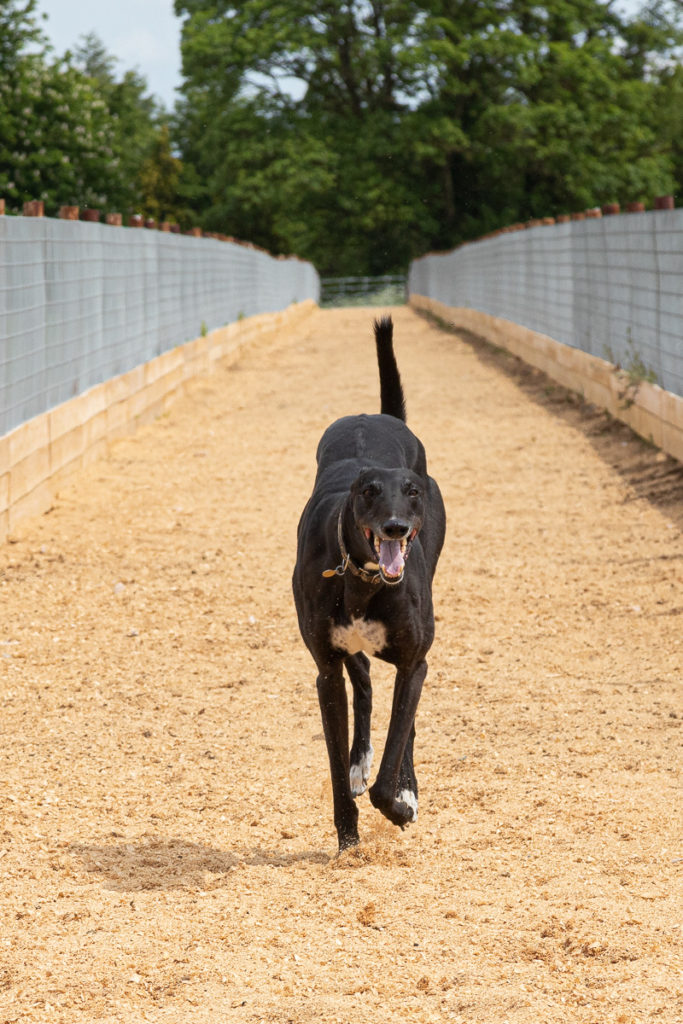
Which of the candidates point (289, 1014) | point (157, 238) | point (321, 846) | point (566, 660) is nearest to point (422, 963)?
point (289, 1014)

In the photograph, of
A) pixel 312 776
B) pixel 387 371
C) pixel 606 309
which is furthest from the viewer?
pixel 606 309

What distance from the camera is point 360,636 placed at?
177 inches

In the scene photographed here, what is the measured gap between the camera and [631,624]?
713cm

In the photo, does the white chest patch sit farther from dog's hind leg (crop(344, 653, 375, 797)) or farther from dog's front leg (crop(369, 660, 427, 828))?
dog's hind leg (crop(344, 653, 375, 797))

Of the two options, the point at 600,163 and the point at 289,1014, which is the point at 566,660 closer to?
the point at 289,1014

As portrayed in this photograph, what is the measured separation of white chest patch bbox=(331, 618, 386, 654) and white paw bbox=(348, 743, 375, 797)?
2.21 ft

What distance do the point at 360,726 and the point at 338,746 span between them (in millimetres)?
573

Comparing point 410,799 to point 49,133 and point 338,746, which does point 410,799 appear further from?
point 49,133

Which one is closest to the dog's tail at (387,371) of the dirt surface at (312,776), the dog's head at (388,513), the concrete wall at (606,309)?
the dirt surface at (312,776)

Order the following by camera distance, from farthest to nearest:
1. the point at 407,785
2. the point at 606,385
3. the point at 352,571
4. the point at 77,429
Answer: the point at 606,385
the point at 77,429
the point at 407,785
the point at 352,571

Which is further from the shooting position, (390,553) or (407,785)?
(407,785)

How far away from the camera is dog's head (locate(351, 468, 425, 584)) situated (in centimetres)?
402

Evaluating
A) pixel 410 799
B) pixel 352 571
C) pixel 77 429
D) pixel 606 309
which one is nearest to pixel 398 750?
pixel 410 799

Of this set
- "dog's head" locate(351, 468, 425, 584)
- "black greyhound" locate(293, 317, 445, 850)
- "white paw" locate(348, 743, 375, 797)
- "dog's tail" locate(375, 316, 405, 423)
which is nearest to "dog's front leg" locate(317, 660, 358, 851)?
"black greyhound" locate(293, 317, 445, 850)
